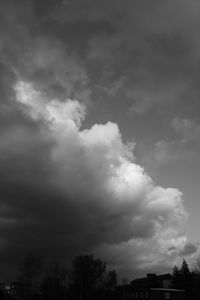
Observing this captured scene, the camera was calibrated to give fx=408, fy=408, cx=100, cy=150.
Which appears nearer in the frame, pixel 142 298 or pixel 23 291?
pixel 142 298

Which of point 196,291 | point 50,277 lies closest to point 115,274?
point 50,277

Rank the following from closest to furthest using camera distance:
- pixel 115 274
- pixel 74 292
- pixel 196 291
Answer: pixel 196 291 → pixel 74 292 → pixel 115 274

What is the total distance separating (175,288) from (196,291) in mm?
12405

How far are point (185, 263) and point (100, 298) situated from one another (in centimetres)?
3423

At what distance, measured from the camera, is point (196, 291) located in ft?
410

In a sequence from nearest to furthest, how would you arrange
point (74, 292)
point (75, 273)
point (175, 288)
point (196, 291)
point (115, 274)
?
point (196, 291)
point (175, 288)
point (74, 292)
point (75, 273)
point (115, 274)

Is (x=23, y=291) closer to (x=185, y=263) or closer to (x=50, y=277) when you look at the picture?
(x=50, y=277)

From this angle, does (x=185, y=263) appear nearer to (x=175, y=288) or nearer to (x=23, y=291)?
(x=175, y=288)

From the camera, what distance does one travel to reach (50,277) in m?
162

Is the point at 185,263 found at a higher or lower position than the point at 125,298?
higher

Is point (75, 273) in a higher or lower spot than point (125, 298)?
higher

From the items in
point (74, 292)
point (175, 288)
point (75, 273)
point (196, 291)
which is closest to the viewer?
point (196, 291)

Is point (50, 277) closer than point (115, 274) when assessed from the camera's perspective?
Yes

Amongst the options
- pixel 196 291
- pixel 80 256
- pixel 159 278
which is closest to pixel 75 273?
pixel 80 256
